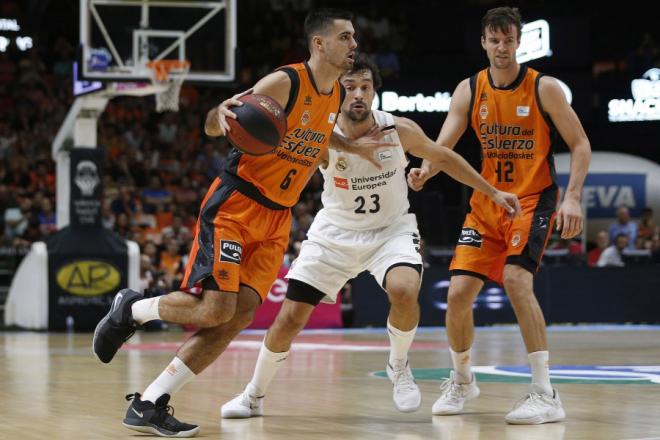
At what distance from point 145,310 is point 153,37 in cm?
819

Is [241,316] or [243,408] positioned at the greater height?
[241,316]

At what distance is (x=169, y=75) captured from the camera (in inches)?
534

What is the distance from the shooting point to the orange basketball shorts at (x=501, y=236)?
663 centimetres

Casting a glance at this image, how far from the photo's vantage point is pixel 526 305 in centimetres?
654

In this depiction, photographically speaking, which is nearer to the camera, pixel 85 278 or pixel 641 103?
pixel 85 278

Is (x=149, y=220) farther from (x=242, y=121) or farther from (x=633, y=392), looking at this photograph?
(x=242, y=121)

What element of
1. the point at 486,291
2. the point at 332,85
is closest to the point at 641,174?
the point at 486,291

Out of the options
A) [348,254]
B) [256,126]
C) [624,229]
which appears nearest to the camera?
[256,126]

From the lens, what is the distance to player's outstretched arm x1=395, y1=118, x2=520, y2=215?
648 centimetres

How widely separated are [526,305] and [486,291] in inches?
386

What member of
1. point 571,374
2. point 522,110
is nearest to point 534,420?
point 522,110

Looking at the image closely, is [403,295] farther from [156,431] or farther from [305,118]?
[156,431]

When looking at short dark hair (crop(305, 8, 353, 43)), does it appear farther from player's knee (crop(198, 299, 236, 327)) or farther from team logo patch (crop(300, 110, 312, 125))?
player's knee (crop(198, 299, 236, 327))

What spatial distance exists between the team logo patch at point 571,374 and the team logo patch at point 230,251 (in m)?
3.33
